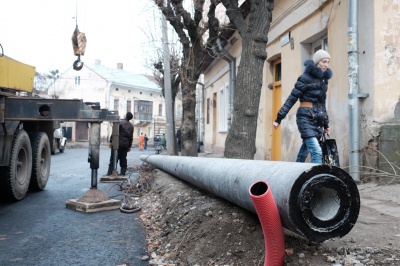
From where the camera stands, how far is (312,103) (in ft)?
17.5

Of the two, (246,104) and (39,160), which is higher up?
(246,104)

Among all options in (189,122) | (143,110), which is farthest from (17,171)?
(143,110)

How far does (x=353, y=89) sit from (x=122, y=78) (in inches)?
2046

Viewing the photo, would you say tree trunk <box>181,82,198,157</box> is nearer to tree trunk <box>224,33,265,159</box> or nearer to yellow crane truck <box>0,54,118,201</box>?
yellow crane truck <box>0,54,118,201</box>

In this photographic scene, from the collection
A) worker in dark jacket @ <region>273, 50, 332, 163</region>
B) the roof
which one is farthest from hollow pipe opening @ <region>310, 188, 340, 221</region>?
the roof

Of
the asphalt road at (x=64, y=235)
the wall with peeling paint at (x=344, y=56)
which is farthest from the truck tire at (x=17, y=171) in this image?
the wall with peeling paint at (x=344, y=56)

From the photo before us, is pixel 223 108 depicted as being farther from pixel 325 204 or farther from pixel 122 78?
pixel 122 78

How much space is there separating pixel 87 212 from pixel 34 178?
7.56 feet

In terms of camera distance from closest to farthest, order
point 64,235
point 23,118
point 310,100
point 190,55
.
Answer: point 64,235, point 310,100, point 23,118, point 190,55

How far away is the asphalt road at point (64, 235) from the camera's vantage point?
3.93 metres

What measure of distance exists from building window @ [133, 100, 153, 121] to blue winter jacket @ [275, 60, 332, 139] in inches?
2019

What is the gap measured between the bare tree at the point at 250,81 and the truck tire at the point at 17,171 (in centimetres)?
348

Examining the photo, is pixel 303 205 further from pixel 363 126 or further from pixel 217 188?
pixel 363 126

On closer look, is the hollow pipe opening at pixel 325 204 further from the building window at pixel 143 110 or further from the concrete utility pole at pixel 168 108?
the building window at pixel 143 110
